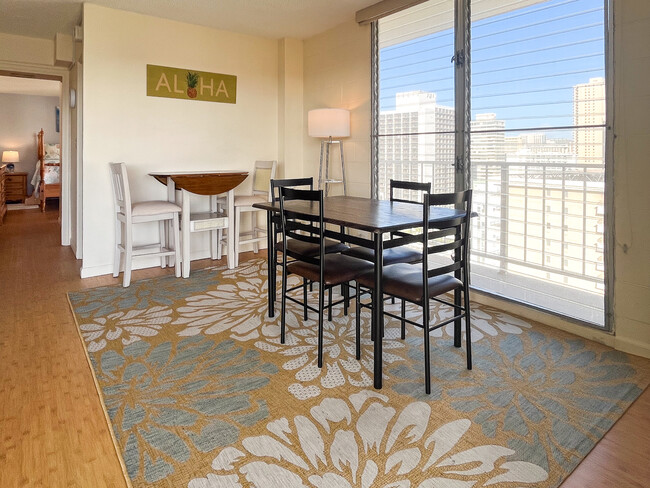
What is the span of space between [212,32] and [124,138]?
1.35m

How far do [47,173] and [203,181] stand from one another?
5829mm

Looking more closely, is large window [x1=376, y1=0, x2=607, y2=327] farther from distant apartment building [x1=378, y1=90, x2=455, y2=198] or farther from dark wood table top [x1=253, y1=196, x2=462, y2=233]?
dark wood table top [x1=253, y1=196, x2=462, y2=233]

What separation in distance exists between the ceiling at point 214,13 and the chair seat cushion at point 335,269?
7.70 ft

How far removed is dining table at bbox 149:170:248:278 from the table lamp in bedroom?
6853 mm

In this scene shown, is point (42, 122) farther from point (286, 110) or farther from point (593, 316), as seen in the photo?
point (593, 316)

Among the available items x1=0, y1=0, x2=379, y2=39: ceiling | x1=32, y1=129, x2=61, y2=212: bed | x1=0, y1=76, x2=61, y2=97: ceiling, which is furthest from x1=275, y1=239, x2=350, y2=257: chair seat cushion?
x1=0, y1=76, x2=61, y2=97: ceiling

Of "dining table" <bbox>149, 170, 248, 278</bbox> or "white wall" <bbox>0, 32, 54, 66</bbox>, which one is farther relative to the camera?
"white wall" <bbox>0, 32, 54, 66</bbox>

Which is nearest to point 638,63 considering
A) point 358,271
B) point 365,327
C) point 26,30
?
point 358,271

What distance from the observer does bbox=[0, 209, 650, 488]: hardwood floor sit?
1453 millimetres

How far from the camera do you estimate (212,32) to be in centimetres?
433

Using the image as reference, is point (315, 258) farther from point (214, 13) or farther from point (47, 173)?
point (47, 173)

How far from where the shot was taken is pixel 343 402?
1.88m

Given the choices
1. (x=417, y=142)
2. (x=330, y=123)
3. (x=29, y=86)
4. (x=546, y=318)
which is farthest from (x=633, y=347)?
(x=29, y=86)

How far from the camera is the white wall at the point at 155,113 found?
3.79m
